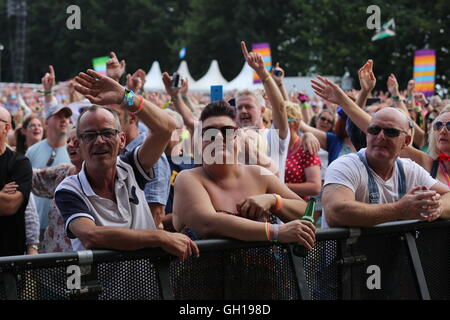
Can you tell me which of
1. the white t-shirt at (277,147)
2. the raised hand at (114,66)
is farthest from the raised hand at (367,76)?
the raised hand at (114,66)

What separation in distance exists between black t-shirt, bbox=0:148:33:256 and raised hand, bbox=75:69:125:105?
4.06 feet

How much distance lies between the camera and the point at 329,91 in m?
4.47

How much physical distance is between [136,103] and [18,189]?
4.39ft

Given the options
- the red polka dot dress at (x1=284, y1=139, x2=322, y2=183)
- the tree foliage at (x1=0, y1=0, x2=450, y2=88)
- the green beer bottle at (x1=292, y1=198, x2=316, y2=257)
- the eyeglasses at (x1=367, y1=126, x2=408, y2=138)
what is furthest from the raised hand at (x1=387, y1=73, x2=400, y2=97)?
the tree foliage at (x1=0, y1=0, x2=450, y2=88)

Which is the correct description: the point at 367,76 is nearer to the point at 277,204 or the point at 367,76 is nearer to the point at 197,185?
the point at 277,204

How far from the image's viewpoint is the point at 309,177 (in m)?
5.41

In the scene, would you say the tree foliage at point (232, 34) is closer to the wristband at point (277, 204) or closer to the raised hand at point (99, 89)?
the wristband at point (277, 204)

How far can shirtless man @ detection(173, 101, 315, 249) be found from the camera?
2.78m

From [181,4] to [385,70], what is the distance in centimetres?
3100

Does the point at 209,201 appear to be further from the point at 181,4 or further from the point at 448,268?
the point at 181,4

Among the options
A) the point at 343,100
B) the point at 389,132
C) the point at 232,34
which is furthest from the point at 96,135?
the point at 232,34

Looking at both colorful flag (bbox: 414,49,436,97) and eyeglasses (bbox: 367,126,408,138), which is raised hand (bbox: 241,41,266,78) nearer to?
eyeglasses (bbox: 367,126,408,138)

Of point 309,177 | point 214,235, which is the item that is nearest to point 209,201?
point 214,235

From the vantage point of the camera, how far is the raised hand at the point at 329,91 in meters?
4.39
